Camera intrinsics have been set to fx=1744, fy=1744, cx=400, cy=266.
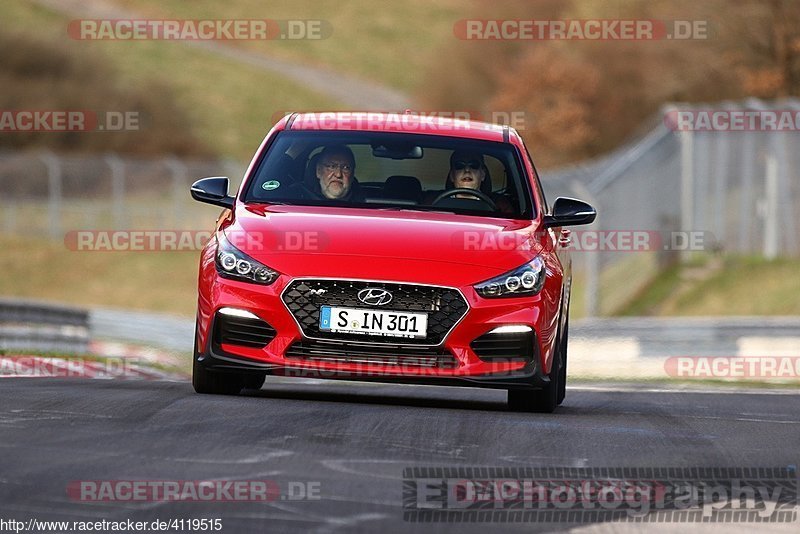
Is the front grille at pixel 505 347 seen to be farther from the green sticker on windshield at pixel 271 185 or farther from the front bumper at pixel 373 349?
the green sticker on windshield at pixel 271 185

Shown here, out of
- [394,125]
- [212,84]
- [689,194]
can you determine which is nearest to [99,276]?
[689,194]

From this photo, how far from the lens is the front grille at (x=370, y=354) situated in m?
9.34

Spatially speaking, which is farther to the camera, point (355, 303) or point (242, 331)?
point (242, 331)

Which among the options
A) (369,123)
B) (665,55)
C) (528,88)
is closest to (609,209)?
(369,123)

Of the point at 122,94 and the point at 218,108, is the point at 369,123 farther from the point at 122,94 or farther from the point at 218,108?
the point at 218,108

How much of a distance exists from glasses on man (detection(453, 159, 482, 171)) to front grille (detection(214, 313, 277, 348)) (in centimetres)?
197

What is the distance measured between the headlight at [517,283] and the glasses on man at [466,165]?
4.14ft

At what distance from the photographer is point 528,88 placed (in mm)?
52000

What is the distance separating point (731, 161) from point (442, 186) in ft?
55.4

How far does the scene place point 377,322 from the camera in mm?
9312

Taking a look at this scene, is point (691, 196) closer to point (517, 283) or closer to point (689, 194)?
point (689, 194)
